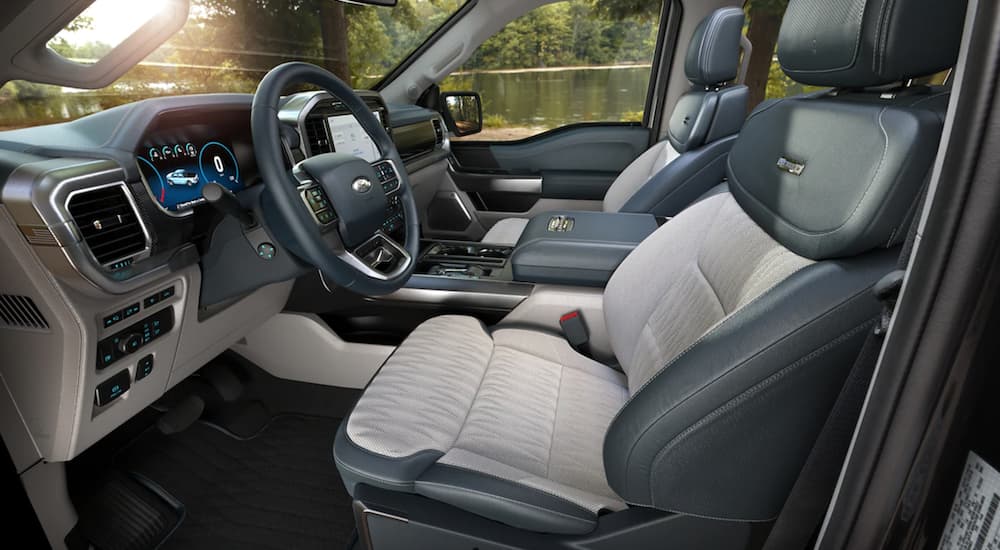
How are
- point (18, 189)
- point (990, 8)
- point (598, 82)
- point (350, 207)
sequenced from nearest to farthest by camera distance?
point (990, 8) → point (18, 189) → point (350, 207) → point (598, 82)

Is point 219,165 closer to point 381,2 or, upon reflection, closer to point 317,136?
point 317,136

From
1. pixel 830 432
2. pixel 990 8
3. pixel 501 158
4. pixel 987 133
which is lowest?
pixel 501 158

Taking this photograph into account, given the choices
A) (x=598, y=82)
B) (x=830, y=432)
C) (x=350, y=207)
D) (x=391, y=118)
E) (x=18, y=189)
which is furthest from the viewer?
(x=598, y=82)

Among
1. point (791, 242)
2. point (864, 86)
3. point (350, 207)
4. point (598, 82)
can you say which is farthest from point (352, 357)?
point (598, 82)

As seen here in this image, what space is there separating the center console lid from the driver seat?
1.07ft

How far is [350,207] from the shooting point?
1.28 m

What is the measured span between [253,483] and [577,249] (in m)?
1.22

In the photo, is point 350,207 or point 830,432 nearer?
point 830,432

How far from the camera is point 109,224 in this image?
1.01 meters

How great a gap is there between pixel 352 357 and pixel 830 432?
147cm

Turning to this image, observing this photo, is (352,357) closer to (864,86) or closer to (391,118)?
(391,118)

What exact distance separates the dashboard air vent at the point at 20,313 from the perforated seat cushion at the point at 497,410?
2.01 ft

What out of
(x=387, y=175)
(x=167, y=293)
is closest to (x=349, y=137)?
(x=387, y=175)

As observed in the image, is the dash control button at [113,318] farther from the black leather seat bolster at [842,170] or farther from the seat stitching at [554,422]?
the black leather seat bolster at [842,170]
